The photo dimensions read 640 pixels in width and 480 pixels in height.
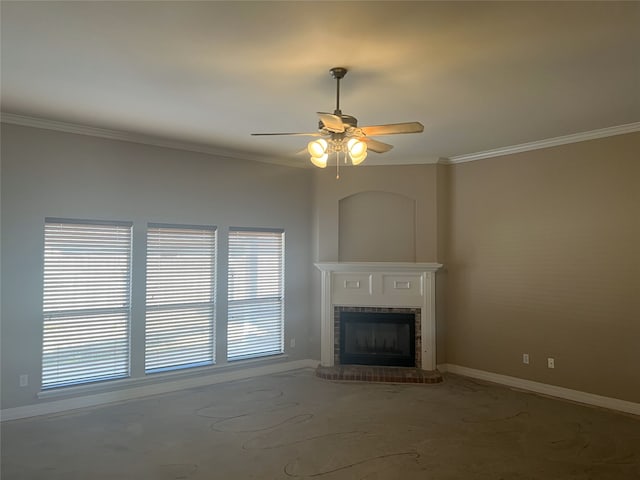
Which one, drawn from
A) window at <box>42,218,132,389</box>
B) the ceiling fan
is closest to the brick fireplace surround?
window at <box>42,218,132,389</box>

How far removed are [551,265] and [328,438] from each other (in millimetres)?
3246

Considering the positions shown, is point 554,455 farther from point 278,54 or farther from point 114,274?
point 114,274

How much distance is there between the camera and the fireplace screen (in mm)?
6242

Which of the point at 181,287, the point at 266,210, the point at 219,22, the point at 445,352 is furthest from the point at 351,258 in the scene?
the point at 219,22

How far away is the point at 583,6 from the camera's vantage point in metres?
2.47

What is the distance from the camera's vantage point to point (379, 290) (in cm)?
625

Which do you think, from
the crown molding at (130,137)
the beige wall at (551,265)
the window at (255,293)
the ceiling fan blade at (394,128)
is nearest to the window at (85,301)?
the crown molding at (130,137)

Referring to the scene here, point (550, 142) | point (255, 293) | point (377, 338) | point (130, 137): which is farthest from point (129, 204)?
point (550, 142)

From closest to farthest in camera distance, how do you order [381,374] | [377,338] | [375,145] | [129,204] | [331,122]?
[331,122] → [375,145] → [129,204] → [381,374] → [377,338]

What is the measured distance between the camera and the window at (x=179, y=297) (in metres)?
5.34

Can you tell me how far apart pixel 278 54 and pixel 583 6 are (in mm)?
1765

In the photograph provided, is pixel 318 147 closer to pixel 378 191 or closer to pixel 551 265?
pixel 378 191

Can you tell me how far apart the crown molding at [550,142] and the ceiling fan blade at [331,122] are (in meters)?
3.24

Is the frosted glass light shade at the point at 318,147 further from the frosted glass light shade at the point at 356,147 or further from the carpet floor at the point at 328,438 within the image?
the carpet floor at the point at 328,438
